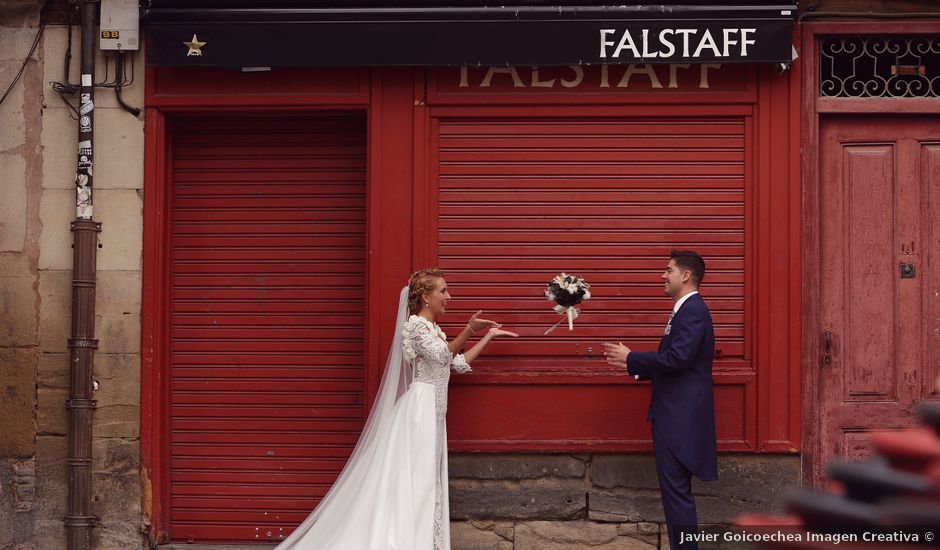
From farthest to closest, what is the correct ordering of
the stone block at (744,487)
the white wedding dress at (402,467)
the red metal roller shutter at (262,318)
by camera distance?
the red metal roller shutter at (262,318) → the stone block at (744,487) → the white wedding dress at (402,467)

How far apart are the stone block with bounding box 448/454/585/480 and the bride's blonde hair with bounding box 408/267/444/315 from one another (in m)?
1.22

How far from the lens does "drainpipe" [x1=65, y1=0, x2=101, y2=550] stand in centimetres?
818

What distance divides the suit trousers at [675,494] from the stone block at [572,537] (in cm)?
74

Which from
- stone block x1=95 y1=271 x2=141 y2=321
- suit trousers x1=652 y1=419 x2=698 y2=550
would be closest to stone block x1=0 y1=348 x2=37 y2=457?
stone block x1=95 y1=271 x2=141 y2=321

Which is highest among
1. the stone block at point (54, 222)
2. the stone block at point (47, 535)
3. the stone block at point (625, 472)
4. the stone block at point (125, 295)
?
the stone block at point (54, 222)

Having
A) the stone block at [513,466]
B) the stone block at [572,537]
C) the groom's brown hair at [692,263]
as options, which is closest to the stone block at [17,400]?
the stone block at [513,466]

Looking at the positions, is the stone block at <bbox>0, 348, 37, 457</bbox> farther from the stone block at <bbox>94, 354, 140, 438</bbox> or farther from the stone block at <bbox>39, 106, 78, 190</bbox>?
the stone block at <bbox>39, 106, 78, 190</bbox>

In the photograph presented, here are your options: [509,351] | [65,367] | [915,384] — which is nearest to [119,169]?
[65,367]

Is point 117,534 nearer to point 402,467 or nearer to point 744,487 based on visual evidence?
point 402,467

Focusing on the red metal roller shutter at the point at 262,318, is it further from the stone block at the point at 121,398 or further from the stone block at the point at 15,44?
the stone block at the point at 15,44

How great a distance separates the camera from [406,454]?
24.9 feet

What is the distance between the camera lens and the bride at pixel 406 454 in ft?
24.5

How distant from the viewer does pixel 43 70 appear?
27.3 feet

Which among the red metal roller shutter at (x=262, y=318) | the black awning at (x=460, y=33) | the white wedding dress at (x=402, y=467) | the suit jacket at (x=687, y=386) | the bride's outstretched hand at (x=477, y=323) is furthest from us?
the red metal roller shutter at (x=262, y=318)
